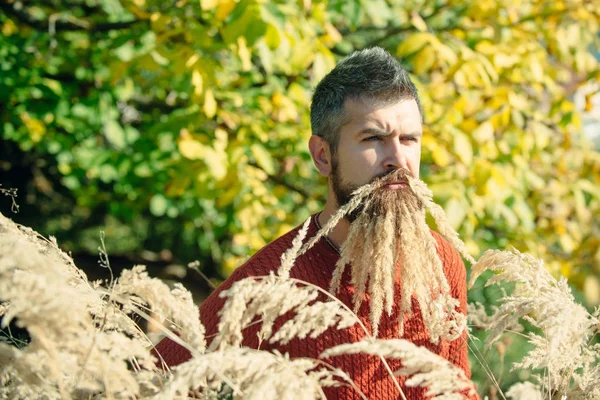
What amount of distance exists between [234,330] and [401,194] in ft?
2.35

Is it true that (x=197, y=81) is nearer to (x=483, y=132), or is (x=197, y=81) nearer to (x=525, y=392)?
(x=483, y=132)

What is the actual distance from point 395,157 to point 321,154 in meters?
0.32

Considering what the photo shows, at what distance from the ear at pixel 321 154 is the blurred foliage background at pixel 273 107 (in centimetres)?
59

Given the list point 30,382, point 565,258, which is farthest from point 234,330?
point 565,258

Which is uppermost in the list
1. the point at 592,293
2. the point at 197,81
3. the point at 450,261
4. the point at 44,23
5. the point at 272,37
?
the point at 44,23

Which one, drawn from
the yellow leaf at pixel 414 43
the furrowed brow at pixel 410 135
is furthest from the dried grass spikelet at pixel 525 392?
the yellow leaf at pixel 414 43

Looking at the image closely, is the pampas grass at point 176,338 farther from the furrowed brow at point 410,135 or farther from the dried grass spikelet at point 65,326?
the furrowed brow at point 410,135

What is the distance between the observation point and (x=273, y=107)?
3.53m

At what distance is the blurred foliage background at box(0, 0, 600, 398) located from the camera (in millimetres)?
2984

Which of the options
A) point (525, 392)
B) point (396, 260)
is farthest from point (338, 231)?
point (525, 392)

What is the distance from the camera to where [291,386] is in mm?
944

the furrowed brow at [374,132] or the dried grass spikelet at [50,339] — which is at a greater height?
the furrowed brow at [374,132]

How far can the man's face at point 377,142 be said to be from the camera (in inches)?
70.6

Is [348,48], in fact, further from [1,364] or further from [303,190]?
[1,364]
